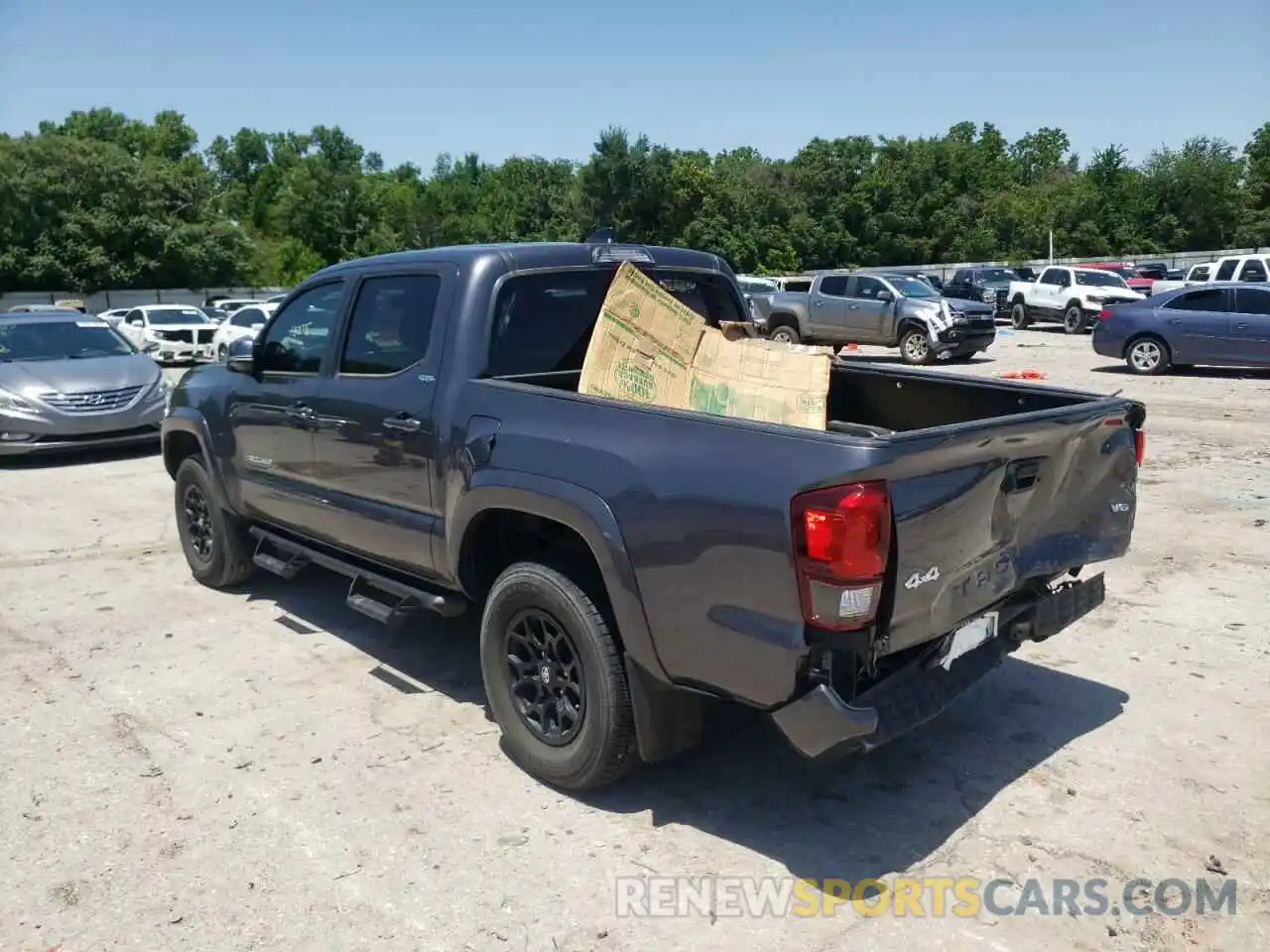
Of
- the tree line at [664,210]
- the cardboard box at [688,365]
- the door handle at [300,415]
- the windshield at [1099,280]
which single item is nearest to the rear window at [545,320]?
the cardboard box at [688,365]

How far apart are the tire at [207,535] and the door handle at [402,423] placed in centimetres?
220

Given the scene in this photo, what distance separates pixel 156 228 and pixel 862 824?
2136 inches

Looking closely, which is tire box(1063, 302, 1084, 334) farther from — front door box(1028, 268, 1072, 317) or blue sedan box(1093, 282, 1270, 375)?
blue sedan box(1093, 282, 1270, 375)

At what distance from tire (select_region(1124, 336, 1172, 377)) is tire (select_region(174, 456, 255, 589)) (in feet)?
52.7

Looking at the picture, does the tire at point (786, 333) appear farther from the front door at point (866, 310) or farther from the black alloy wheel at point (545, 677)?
the black alloy wheel at point (545, 677)

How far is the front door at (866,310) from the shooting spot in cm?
2205

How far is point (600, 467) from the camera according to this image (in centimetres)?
375

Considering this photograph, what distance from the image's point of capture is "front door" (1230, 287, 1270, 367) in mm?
17094

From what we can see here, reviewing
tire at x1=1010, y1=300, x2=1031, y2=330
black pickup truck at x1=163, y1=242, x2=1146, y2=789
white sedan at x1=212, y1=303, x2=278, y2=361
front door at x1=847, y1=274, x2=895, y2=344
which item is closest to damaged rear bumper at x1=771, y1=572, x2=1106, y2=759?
black pickup truck at x1=163, y1=242, x2=1146, y2=789

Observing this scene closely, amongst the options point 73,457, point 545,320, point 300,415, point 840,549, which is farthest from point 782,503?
point 73,457

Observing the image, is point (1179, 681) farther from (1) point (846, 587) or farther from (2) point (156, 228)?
(2) point (156, 228)

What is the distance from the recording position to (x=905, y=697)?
11.2ft

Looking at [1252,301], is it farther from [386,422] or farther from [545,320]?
[386,422]

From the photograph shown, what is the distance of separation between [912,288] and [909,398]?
59.4 feet
